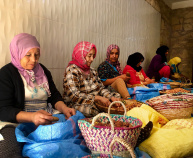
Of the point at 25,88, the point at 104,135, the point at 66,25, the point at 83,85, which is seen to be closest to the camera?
the point at 104,135

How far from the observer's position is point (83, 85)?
2.26m

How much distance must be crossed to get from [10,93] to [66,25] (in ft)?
4.81

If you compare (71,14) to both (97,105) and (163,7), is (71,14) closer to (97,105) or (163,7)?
(97,105)

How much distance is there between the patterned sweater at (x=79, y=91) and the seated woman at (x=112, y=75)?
2.23 feet

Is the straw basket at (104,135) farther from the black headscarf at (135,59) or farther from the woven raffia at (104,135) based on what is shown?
the black headscarf at (135,59)

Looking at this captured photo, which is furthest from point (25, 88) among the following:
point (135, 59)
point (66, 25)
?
point (135, 59)

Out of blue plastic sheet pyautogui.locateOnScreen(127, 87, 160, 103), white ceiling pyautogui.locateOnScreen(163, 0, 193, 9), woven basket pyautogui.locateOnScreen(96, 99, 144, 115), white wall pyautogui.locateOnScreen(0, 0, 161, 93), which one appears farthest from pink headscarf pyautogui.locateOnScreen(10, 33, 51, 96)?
white ceiling pyautogui.locateOnScreen(163, 0, 193, 9)

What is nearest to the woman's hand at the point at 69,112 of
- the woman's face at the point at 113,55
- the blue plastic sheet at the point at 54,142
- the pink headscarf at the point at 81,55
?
the blue plastic sheet at the point at 54,142

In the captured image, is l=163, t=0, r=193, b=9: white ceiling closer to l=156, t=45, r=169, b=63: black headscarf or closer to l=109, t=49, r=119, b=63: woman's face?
l=156, t=45, r=169, b=63: black headscarf

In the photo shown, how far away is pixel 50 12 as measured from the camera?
7.86 feet

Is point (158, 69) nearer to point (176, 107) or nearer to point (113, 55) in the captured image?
point (113, 55)

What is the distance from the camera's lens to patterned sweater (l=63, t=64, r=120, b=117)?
205cm

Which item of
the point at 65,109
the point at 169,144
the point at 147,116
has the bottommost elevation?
the point at 169,144

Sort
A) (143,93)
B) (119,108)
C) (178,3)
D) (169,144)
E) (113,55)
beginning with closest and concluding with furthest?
1. (169,144)
2. (119,108)
3. (143,93)
4. (113,55)
5. (178,3)
